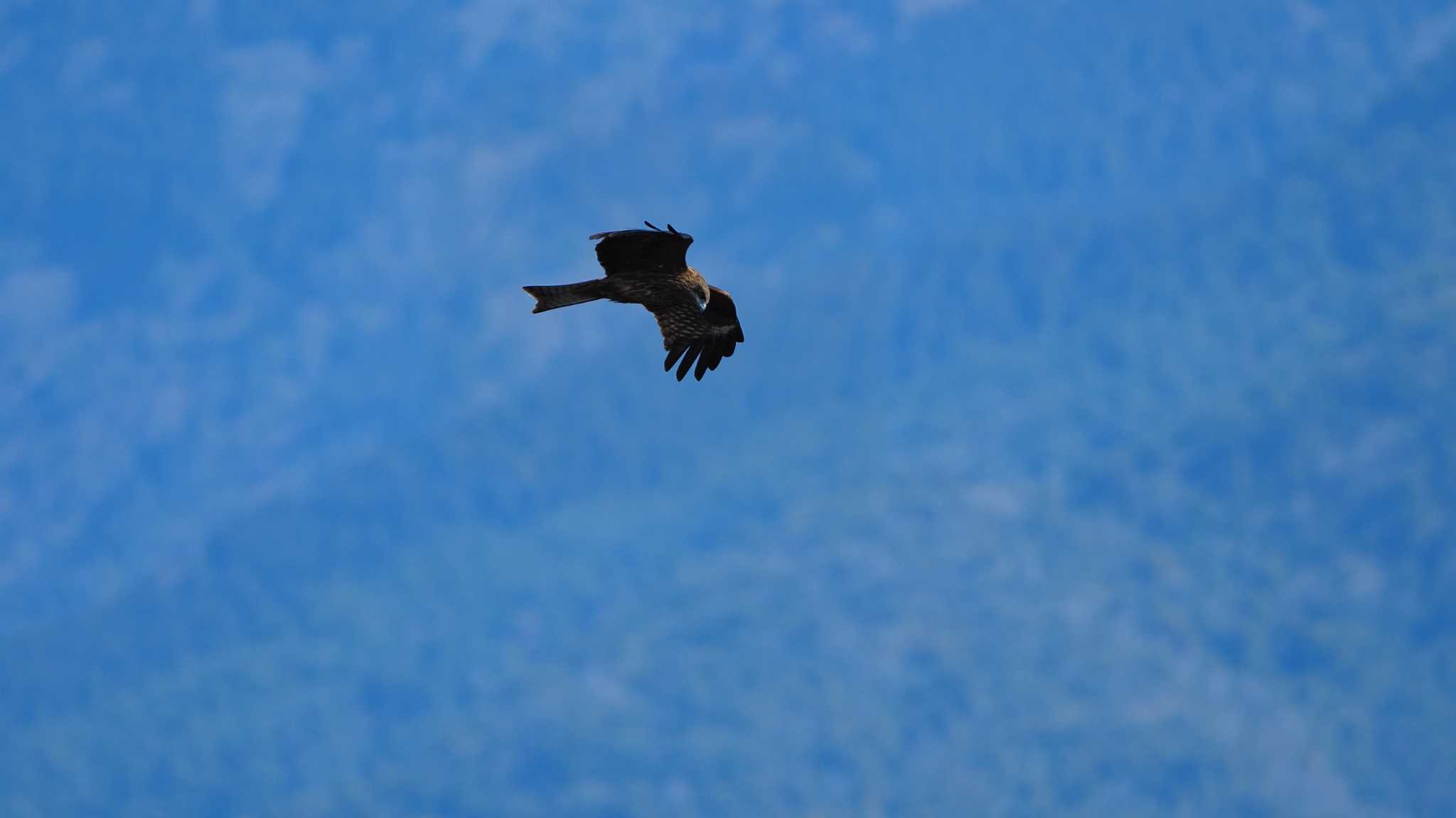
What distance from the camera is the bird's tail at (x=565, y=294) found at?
72.3 ft

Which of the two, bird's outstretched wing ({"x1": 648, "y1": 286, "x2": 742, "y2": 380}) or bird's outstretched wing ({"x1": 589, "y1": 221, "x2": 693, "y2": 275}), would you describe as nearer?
bird's outstretched wing ({"x1": 589, "y1": 221, "x2": 693, "y2": 275})

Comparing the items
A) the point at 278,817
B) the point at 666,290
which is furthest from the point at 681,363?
the point at 278,817

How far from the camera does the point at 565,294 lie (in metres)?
22.2

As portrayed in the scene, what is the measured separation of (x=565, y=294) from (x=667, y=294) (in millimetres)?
1506

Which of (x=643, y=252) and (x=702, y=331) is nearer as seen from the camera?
(x=643, y=252)

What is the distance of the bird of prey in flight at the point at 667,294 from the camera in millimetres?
21875

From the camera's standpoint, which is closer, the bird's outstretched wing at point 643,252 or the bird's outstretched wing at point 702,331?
the bird's outstretched wing at point 643,252

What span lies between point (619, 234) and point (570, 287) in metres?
1.03

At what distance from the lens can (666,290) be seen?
23.0 metres

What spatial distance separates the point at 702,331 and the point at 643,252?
2147 mm

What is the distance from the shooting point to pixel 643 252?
72.3 ft

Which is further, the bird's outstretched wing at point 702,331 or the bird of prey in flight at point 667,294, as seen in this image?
the bird's outstretched wing at point 702,331

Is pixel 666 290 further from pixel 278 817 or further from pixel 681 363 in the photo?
pixel 278 817

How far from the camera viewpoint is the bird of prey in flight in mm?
21875
